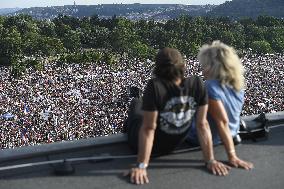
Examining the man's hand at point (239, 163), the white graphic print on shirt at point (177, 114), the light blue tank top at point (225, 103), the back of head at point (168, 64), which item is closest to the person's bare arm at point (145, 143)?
the white graphic print on shirt at point (177, 114)

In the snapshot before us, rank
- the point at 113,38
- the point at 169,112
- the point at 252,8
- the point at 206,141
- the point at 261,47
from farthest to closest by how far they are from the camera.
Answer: the point at 252,8 → the point at 261,47 → the point at 113,38 → the point at 206,141 → the point at 169,112

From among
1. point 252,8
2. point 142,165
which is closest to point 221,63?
point 142,165

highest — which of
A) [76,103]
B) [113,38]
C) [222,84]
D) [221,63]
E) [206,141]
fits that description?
[221,63]

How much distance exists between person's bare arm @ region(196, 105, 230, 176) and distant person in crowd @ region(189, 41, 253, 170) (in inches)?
5.0

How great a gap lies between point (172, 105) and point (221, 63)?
53 centimetres

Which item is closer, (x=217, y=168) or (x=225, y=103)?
(x=217, y=168)

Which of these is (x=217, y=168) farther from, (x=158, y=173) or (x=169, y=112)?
(x=169, y=112)

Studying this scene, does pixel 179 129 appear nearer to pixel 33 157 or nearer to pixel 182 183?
pixel 182 183

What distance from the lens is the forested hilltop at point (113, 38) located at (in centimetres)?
5366

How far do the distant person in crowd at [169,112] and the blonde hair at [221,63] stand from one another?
0.23 m

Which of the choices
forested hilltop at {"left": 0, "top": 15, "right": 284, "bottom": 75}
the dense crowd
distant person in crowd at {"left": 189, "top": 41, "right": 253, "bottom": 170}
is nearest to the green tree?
forested hilltop at {"left": 0, "top": 15, "right": 284, "bottom": 75}

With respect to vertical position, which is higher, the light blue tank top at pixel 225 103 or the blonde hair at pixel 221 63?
the blonde hair at pixel 221 63

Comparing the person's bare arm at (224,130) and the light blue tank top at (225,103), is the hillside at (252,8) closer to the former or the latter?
the light blue tank top at (225,103)

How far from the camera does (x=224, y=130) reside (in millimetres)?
2975
